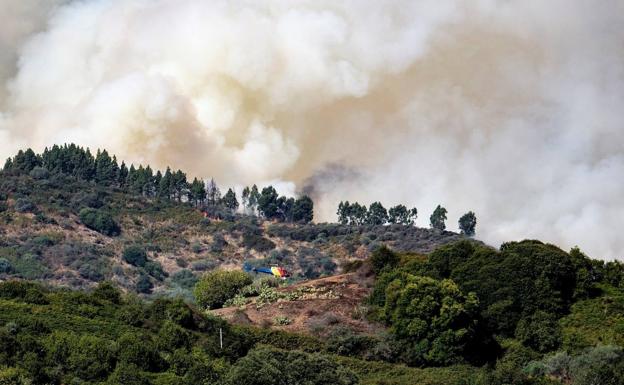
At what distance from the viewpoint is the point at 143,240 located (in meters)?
176

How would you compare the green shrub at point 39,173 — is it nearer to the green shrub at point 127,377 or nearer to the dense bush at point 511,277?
the dense bush at point 511,277

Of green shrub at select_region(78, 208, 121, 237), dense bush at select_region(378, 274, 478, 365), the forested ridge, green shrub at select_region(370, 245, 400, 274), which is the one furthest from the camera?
green shrub at select_region(78, 208, 121, 237)

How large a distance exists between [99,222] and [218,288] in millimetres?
79988

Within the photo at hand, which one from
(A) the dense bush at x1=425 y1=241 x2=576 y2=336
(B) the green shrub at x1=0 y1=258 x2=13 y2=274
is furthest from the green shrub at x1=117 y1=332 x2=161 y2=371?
(B) the green shrub at x1=0 y1=258 x2=13 y2=274

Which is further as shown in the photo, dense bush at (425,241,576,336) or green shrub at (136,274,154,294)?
green shrub at (136,274,154,294)

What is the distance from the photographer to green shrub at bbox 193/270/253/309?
99.9 meters

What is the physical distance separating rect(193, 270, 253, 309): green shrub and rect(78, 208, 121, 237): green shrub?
77.2 metres

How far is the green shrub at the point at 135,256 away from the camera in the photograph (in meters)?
164

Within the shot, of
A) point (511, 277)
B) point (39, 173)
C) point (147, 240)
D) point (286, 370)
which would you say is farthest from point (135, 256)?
point (286, 370)

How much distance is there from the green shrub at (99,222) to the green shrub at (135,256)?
1106cm

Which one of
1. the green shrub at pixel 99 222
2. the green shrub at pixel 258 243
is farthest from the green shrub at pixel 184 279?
the green shrub at pixel 99 222

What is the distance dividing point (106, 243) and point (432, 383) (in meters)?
109

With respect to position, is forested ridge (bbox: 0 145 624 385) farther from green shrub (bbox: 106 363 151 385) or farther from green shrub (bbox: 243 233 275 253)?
green shrub (bbox: 243 233 275 253)

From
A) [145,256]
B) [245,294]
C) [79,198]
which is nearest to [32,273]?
[145,256]
